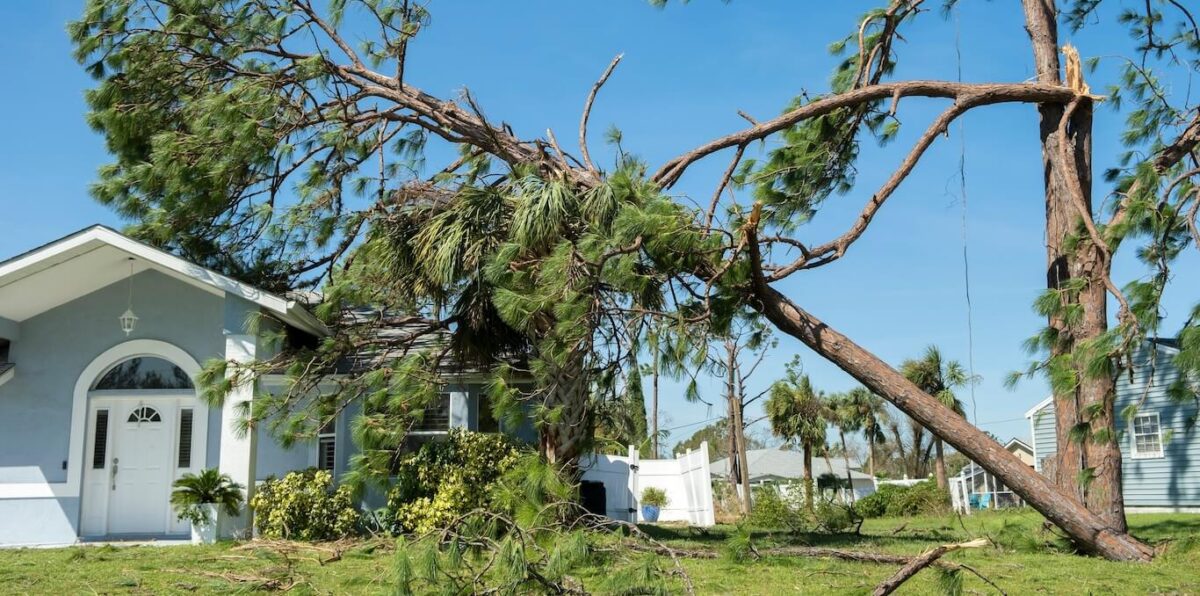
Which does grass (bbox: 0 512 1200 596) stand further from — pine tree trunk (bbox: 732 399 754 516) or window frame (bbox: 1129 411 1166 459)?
pine tree trunk (bbox: 732 399 754 516)

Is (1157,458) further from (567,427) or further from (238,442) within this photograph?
(238,442)

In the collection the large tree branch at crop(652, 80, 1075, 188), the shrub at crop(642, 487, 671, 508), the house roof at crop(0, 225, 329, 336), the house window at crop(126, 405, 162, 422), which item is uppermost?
the large tree branch at crop(652, 80, 1075, 188)

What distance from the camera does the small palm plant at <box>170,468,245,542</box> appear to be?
12.9 m

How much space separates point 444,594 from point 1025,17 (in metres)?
11.1

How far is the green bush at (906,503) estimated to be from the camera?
27.3m

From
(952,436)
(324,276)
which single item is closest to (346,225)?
(324,276)

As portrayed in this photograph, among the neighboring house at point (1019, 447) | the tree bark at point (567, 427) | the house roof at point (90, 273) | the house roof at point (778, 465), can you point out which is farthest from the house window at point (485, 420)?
the house roof at point (778, 465)

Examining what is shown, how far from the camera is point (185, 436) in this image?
14.9 m

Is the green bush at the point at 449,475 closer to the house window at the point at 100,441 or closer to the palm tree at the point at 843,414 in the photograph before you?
the house window at the point at 100,441

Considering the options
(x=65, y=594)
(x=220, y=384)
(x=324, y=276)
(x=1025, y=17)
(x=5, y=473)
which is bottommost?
(x=65, y=594)

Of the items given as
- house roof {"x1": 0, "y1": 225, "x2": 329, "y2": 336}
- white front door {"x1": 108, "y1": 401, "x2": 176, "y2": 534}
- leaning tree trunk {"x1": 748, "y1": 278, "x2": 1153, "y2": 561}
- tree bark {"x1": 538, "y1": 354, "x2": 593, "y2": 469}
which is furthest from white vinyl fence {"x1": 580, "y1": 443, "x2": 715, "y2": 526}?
leaning tree trunk {"x1": 748, "y1": 278, "x2": 1153, "y2": 561}

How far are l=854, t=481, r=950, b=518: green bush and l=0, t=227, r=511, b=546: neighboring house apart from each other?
53.5 ft

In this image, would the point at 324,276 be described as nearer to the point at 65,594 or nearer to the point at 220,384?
the point at 220,384

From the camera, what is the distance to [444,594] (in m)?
5.89
